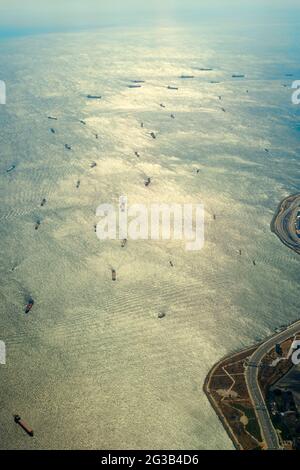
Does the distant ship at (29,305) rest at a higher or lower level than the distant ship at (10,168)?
lower

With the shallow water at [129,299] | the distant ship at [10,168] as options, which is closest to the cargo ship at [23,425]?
the shallow water at [129,299]

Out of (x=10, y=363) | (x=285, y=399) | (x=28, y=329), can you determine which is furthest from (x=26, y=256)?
(x=285, y=399)

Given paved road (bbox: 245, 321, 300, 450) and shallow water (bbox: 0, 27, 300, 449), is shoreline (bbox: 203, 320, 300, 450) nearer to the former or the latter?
paved road (bbox: 245, 321, 300, 450)

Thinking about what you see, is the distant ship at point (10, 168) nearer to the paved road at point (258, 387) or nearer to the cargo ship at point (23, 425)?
the cargo ship at point (23, 425)

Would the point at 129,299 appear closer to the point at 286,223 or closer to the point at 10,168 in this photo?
the point at 286,223

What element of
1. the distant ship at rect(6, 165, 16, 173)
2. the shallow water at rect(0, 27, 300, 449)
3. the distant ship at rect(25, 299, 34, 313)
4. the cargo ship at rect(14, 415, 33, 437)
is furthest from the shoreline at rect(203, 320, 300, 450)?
the distant ship at rect(6, 165, 16, 173)

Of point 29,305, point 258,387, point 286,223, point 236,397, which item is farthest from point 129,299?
point 286,223
